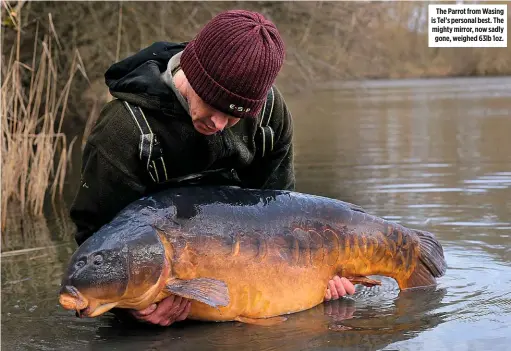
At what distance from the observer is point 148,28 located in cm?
1184

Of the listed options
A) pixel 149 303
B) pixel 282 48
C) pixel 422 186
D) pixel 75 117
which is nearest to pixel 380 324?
pixel 149 303

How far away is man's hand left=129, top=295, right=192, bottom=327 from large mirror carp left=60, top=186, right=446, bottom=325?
0.22 ft

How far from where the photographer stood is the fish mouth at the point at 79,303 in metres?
3.20

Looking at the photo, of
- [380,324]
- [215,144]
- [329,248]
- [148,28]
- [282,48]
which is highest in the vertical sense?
[148,28]

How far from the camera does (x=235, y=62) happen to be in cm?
325

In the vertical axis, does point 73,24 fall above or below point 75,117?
above

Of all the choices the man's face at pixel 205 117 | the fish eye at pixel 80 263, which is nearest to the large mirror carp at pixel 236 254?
the fish eye at pixel 80 263

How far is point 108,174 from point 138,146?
0.61 ft

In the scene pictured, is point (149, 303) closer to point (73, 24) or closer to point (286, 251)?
point (286, 251)

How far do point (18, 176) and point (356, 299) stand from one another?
14.5 feet

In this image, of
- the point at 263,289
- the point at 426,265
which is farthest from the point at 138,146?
the point at 426,265

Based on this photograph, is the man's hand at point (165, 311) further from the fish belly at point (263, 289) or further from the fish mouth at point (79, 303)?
the fish mouth at point (79, 303)

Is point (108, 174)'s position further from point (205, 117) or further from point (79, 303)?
point (79, 303)

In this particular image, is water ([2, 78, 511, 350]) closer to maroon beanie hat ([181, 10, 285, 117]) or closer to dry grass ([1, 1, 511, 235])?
maroon beanie hat ([181, 10, 285, 117])
